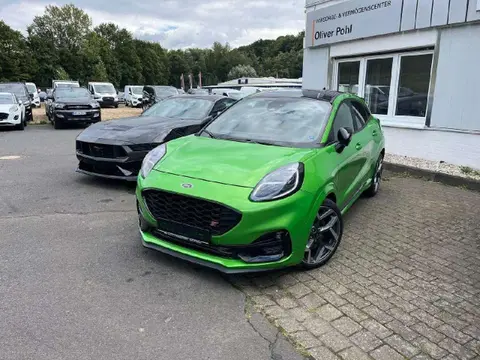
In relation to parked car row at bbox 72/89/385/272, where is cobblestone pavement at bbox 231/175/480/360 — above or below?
below

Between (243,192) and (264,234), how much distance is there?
38 cm

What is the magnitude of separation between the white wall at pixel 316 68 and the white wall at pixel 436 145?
8.50 feet

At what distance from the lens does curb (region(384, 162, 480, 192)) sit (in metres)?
6.63

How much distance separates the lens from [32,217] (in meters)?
4.77

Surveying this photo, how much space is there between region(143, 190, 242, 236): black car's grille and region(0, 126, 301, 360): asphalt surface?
0.53m

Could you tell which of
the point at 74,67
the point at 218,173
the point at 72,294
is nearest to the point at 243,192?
the point at 218,173

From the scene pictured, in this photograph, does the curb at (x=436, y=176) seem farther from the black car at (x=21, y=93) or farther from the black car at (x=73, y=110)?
the black car at (x=21, y=93)

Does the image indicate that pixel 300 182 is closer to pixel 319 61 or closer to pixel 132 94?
pixel 319 61

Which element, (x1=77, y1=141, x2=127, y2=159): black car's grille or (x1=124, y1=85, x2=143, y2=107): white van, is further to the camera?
(x1=124, y1=85, x2=143, y2=107): white van

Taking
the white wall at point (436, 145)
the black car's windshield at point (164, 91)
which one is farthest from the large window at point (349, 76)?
the black car's windshield at point (164, 91)

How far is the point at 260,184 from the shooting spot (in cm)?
321

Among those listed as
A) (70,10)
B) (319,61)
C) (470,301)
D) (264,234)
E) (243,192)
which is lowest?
(470,301)

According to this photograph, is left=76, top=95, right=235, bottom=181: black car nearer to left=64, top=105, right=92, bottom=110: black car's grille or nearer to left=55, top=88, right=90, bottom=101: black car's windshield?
left=64, top=105, right=92, bottom=110: black car's grille

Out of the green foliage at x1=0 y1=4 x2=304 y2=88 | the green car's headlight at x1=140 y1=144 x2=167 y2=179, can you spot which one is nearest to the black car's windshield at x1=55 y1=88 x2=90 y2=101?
the green car's headlight at x1=140 y1=144 x2=167 y2=179
